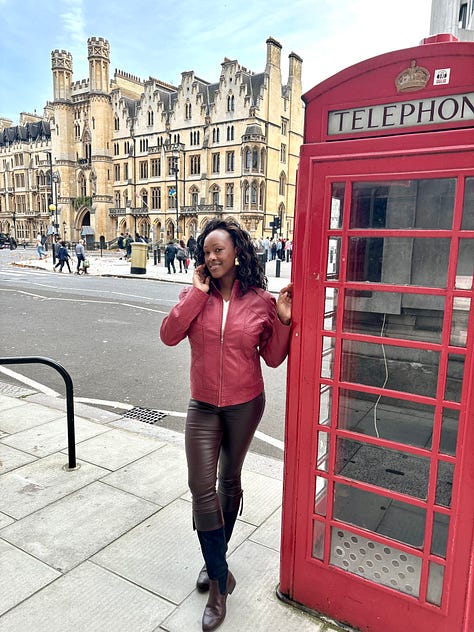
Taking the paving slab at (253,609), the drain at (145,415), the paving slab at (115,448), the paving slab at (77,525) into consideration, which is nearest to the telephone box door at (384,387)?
the paving slab at (253,609)

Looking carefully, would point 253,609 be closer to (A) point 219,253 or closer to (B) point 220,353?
(B) point 220,353

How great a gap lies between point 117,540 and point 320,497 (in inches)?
56.6

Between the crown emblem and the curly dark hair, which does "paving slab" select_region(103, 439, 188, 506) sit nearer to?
the curly dark hair

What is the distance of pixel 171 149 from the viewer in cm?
5288

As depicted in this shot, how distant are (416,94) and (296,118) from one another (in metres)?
56.3

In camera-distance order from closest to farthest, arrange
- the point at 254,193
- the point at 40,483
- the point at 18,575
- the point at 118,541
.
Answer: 1. the point at 18,575
2. the point at 118,541
3. the point at 40,483
4. the point at 254,193

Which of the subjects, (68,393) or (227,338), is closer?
(227,338)

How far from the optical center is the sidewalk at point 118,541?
2416 millimetres

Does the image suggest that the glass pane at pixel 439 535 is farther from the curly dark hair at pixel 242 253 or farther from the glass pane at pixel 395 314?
the curly dark hair at pixel 242 253

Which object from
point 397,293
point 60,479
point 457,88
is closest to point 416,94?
point 457,88

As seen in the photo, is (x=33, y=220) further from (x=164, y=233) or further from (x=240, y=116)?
(x=240, y=116)

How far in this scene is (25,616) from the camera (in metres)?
2.40

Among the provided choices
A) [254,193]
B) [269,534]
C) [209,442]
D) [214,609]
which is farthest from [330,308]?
[254,193]

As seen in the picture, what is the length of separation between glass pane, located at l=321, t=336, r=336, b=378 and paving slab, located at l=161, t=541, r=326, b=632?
1278mm
